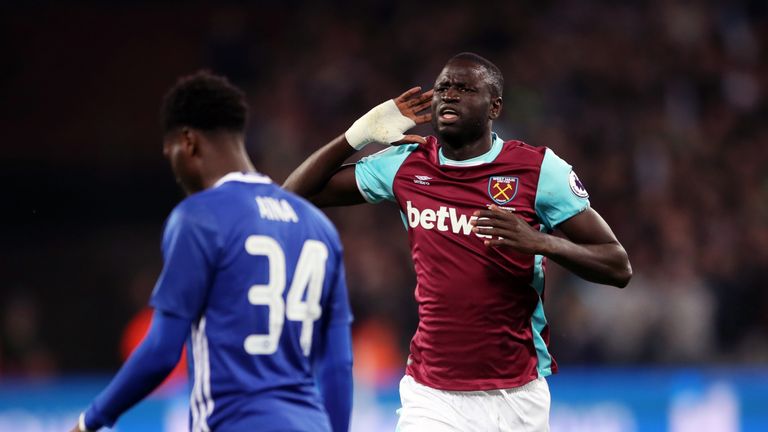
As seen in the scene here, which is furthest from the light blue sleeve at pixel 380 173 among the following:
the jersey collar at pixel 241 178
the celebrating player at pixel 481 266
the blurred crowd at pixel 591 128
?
the blurred crowd at pixel 591 128

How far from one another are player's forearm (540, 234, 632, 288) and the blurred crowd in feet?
20.4

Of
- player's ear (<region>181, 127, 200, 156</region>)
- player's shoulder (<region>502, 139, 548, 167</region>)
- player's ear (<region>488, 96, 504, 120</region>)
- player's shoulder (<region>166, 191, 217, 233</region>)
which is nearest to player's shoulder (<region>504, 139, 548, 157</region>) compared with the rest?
player's shoulder (<region>502, 139, 548, 167</region>)

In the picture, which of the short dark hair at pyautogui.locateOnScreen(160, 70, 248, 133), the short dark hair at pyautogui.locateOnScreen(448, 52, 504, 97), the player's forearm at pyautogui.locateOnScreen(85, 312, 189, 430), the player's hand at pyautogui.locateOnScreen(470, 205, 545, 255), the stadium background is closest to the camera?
the player's forearm at pyautogui.locateOnScreen(85, 312, 189, 430)

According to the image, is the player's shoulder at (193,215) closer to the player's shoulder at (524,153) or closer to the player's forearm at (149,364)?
the player's forearm at (149,364)

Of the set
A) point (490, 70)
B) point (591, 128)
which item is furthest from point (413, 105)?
point (591, 128)

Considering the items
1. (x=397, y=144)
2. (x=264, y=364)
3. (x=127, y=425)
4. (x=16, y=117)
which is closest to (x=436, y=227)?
(x=397, y=144)

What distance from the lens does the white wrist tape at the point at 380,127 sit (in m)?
5.75

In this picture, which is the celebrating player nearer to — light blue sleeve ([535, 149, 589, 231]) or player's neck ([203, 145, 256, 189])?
light blue sleeve ([535, 149, 589, 231])

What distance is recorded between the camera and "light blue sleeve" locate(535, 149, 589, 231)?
17.4ft

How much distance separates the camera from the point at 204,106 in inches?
160

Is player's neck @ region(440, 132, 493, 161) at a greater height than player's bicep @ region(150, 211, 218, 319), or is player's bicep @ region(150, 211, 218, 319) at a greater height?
player's neck @ region(440, 132, 493, 161)

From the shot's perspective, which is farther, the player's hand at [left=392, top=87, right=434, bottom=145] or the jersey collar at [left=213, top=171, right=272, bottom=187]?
the player's hand at [left=392, top=87, right=434, bottom=145]

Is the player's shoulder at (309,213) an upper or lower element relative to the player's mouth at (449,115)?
lower

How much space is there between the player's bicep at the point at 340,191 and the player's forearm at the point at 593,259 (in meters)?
1.06
